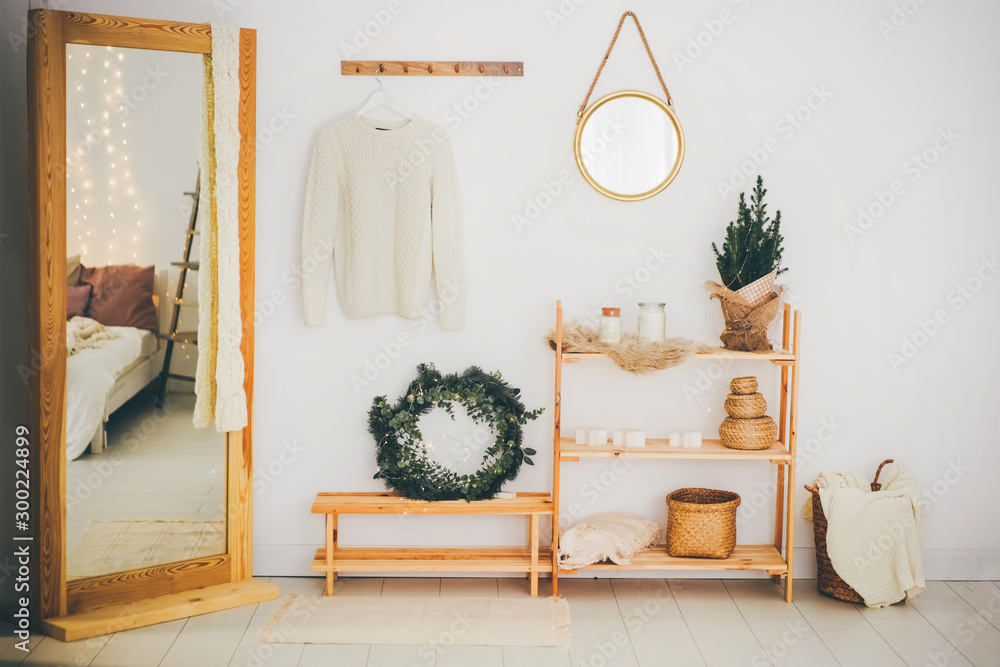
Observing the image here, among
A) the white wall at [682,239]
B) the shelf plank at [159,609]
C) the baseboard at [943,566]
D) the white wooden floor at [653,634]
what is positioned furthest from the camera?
the baseboard at [943,566]

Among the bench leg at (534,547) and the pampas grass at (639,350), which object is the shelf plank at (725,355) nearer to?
the pampas grass at (639,350)

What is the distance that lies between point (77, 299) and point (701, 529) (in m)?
2.39

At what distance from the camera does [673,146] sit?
3.27 m

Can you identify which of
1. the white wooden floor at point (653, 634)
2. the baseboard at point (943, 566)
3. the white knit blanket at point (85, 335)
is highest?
the white knit blanket at point (85, 335)

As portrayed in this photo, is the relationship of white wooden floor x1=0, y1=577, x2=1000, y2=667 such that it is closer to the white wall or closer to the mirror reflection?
Answer: the white wall

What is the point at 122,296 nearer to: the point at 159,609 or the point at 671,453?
the point at 159,609

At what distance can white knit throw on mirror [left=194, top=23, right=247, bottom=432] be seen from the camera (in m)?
3.03

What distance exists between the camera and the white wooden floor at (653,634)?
2.68 m

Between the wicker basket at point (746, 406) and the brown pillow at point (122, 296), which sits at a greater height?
the brown pillow at point (122, 296)

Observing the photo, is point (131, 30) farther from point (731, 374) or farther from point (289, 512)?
point (731, 374)

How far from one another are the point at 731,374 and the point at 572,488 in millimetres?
794

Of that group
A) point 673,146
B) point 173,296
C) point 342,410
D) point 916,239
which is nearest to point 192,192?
point 173,296

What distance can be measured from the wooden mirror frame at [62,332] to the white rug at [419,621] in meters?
0.25

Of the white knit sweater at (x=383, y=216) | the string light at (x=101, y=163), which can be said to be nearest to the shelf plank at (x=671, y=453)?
the white knit sweater at (x=383, y=216)
